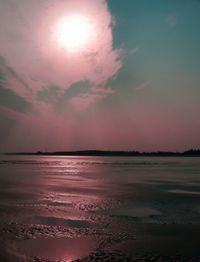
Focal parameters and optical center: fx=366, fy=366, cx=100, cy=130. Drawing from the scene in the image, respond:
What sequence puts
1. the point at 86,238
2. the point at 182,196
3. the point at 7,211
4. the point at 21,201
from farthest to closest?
the point at 182,196 < the point at 21,201 < the point at 7,211 < the point at 86,238

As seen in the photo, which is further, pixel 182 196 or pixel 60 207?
pixel 182 196

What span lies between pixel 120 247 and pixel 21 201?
1166cm

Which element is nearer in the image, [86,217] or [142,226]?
[142,226]

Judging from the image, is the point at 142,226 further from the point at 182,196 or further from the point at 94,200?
the point at 182,196

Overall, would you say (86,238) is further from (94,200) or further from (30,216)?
(94,200)

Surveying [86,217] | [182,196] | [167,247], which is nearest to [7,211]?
[86,217]

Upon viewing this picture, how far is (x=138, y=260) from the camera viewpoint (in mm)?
9984

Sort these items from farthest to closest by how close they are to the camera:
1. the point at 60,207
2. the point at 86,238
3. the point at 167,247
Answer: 1. the point at 60,207
2. the point at 86,238
3. the point at 167,247

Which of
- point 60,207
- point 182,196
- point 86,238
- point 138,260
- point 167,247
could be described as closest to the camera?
point 138,260

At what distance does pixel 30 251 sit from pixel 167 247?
4.23m

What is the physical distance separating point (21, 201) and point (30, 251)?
37.1 ft

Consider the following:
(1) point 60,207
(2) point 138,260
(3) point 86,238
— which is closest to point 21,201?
(1) point 60,207

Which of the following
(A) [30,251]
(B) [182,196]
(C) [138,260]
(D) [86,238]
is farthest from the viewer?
(B) [182,196]

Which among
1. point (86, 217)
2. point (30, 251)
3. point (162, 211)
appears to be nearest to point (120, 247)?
point (30, 251)
